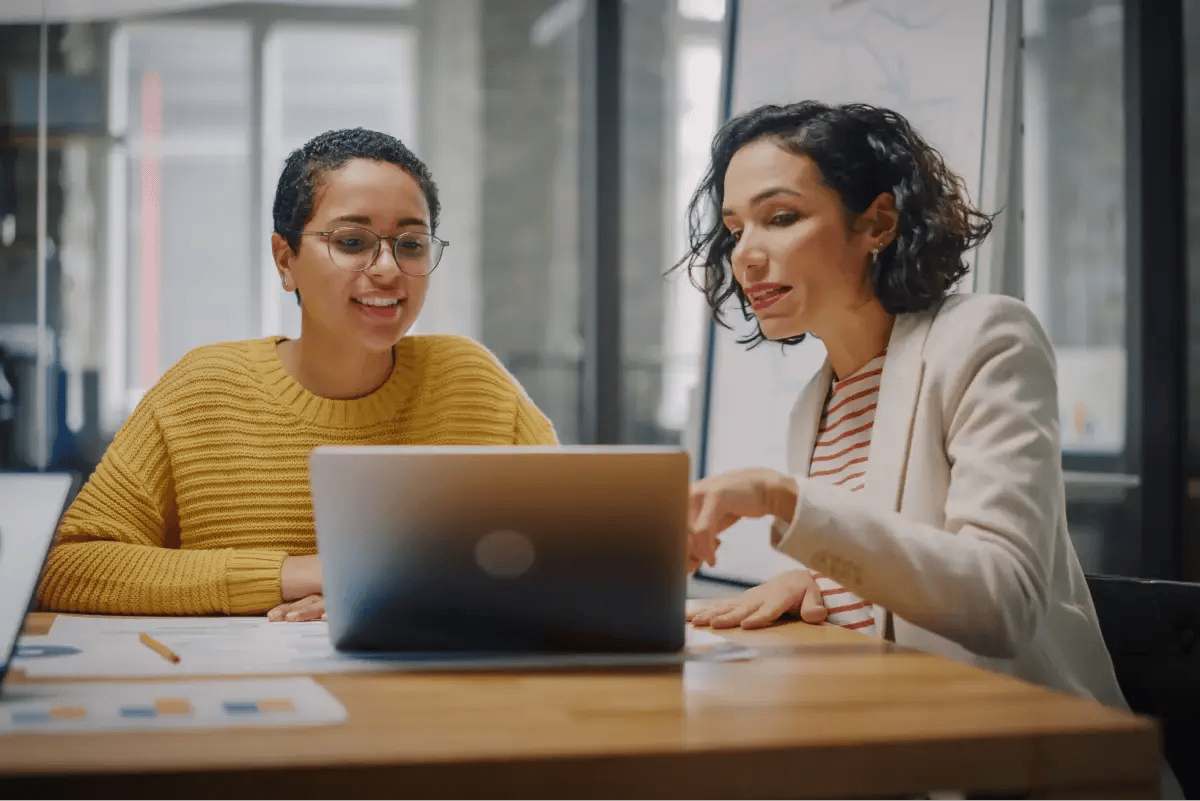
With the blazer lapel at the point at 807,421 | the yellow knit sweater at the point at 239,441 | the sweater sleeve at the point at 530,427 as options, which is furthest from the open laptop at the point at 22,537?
the blazer lapel at the point at 807,421

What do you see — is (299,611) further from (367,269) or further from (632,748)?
(632,748)

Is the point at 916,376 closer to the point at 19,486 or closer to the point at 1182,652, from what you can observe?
the point at 1182,652

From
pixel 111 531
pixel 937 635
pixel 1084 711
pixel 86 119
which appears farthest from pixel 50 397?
pixel 1084 711

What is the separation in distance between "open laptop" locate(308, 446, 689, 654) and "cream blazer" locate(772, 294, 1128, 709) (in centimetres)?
18

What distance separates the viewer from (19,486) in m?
1.05

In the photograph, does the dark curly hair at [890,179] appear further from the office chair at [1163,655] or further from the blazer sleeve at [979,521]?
the office chair at [1163,655]

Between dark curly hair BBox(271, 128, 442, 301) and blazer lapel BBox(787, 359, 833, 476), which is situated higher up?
dark curly hair BBox(271, 128, 442, 301)

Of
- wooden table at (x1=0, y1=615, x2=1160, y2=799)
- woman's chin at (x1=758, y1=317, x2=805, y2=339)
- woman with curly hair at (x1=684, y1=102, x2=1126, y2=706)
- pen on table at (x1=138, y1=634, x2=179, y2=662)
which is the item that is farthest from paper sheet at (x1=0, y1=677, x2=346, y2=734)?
woman's chin at (x1=758, y1=317, x2=805, y2=339)

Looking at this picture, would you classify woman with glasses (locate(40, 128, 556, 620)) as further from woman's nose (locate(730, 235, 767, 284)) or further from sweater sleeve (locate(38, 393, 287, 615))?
woman's nose (locate(730, 235, 767, 284))

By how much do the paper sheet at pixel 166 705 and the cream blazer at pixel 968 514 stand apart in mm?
498

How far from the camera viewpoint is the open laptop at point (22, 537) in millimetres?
954

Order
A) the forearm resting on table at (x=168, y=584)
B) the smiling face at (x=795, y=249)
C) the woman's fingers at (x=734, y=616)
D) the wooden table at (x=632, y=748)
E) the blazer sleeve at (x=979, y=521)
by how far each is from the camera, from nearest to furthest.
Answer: the wooden table at (x=632, y=748) → the blazer sleeve at (x=979, y=521) → the woman's fingers at (x=734, y=616) → the forearm resting on table at (x=168, y=584) → the smiling face at (x=795, y=249)

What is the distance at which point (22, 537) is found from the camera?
3.28 feet

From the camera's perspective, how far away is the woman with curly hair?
122 cm
